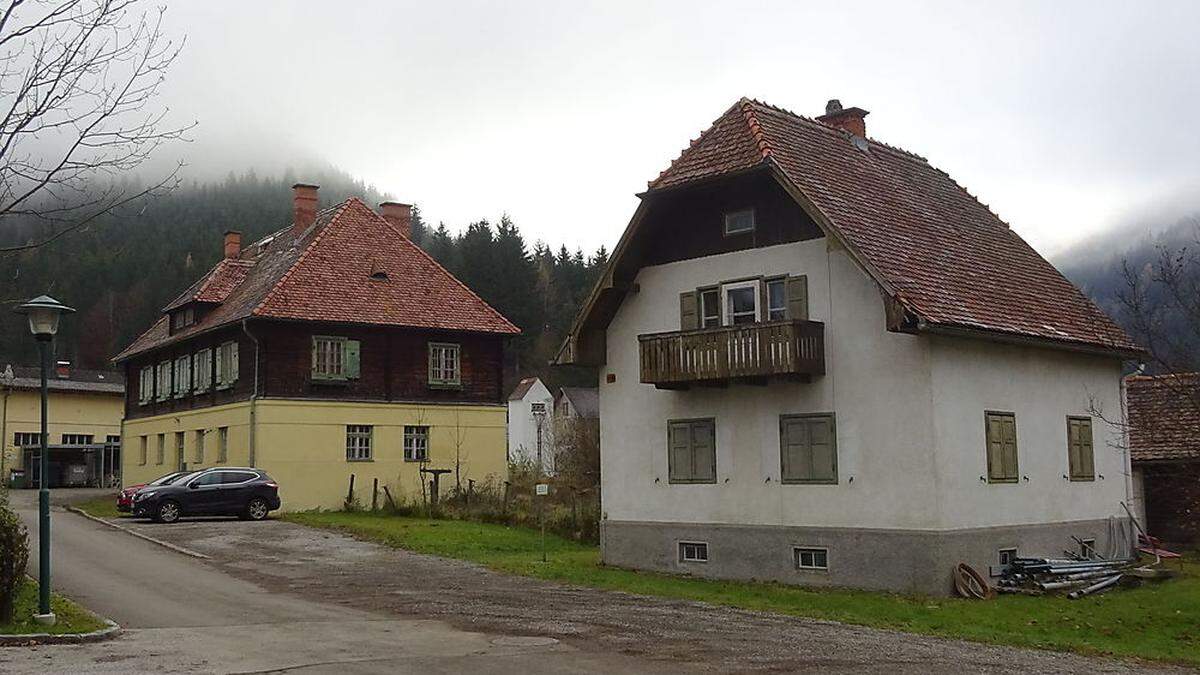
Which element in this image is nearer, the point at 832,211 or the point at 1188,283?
the point at 1188,283

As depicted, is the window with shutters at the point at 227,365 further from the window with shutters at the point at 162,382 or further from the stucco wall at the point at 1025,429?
the stucco wall at the point at 1025,429

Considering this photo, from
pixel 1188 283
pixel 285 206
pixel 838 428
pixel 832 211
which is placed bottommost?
pixel 838 428

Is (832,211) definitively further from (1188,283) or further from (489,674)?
(489,674)

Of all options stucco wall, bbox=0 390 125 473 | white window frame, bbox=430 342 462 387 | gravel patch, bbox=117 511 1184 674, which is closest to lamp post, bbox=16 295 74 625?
gravel patch, bbox=117 511 1184 674

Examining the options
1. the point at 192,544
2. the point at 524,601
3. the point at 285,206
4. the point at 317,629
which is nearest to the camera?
the point at 317,629

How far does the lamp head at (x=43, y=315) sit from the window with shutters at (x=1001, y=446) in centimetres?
1584

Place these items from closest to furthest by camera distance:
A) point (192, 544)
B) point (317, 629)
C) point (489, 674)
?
point (489, 674), point (317, 629), point (192, 544)

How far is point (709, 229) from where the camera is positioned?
81.4 feet

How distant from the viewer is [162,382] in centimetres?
4725

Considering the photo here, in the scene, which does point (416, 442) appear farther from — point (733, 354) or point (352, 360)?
point (733, 354)

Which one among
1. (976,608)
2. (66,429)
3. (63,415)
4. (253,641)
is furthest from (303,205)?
(253,641)

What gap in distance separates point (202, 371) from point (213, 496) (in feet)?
32.2

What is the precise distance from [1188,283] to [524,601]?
39.6 feet

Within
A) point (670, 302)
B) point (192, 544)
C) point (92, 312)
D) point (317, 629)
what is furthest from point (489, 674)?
point (92, 312)
